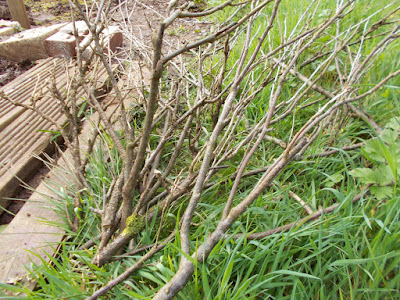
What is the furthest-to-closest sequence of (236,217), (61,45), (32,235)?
(61,45) → (32,235) → (236,217)

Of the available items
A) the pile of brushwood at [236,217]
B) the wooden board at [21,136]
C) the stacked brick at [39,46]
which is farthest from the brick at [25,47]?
the pile of brushwood at [236,217]

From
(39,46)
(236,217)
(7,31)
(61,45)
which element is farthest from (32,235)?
(7,31)

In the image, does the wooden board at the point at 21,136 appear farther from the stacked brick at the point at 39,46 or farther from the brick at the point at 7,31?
the brick at the point at 7,31

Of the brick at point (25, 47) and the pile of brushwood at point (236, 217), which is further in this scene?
the brick at point (25, 47)

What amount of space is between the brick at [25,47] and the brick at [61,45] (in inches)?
3.2

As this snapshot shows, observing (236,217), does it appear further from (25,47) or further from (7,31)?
(7,31)

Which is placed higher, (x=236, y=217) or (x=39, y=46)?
(x=39, y=46)

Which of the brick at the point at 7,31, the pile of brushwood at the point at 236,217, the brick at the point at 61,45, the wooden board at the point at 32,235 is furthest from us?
the brick at the point at 7,31

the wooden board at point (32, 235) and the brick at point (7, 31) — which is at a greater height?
the brick at point (7, 31)

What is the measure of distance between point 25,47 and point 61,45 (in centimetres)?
49

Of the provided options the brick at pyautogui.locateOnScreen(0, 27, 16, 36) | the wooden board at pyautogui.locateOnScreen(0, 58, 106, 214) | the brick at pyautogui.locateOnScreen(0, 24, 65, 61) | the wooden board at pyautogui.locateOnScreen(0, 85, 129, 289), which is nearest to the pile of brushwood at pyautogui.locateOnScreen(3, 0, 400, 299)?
the wooden board at pyautogui.locateOnScreen(0, 85, 129, 289)

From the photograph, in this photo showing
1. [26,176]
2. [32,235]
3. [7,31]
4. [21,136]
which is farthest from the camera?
[7,31]

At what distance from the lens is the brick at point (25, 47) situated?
3.43 metres

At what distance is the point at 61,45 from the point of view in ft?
11.1
